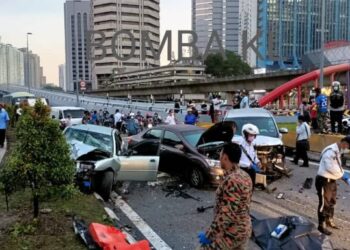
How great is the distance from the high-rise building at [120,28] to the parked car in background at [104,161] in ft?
443

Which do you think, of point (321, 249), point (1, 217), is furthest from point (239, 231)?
point (1, 217)

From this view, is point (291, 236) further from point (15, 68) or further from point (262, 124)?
point (15, 68)

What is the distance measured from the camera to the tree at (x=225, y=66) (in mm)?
121625

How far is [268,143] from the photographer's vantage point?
1060cm

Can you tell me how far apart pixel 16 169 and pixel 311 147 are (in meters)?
12.6

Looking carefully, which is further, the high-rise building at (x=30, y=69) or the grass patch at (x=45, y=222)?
the high-rise building at (x=30, y=69)

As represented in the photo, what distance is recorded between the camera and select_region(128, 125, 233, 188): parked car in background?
997cm

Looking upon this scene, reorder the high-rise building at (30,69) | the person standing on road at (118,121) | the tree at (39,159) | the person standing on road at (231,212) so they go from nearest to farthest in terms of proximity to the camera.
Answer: the person standing on road at (231,212) → the tree at (39,159) → the person standing on road at (118,121) → the high-rise building at (30,69)

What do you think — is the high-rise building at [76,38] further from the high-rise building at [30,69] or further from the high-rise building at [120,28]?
the high-rise building at [30,69]

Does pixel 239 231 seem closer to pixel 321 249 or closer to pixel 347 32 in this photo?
pixel 321 249

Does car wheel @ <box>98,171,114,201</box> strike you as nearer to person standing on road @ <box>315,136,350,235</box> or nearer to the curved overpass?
person standing on road @ <box>315,136,350,235</box>

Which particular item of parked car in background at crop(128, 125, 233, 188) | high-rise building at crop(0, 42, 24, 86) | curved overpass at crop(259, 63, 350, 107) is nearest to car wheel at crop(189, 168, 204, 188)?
parked car in background at crop(128, 125, 233, 188)

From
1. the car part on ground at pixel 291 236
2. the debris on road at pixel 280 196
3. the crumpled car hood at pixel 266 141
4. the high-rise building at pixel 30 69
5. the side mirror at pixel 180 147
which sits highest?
the high-rise building at pixel 30 69

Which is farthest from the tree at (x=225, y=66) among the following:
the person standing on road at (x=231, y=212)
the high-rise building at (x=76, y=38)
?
the person standing on road at (x=231, y=212)
